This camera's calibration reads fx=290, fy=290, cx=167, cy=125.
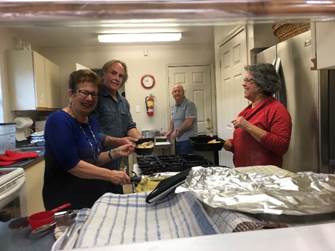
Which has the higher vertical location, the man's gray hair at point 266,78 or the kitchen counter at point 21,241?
the man's gray hair at point 266,78

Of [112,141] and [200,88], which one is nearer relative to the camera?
[112,141]

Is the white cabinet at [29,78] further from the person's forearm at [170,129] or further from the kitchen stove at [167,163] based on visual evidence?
the kitchen stove at [167,163]

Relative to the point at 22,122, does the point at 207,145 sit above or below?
below

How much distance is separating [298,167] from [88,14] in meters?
1.38

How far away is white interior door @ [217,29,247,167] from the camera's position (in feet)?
6.17

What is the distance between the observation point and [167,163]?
1403mm

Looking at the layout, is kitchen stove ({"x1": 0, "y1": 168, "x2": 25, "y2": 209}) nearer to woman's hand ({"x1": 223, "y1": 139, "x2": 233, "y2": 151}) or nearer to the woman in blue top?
the woman in blue top

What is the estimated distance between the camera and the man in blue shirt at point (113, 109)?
46.9 inches

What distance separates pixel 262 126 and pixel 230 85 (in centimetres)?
85

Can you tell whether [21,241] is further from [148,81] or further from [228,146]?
[148,81]

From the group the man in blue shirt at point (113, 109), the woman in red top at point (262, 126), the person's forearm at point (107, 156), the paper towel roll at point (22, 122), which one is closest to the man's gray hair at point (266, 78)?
the woman in red top at point (262, 126)

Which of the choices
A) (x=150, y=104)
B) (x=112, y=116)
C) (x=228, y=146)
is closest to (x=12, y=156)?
(x=112, y=116)

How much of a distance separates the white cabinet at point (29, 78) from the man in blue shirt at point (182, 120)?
0.91 meters

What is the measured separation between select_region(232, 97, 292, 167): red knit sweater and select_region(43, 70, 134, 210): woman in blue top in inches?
20.4
